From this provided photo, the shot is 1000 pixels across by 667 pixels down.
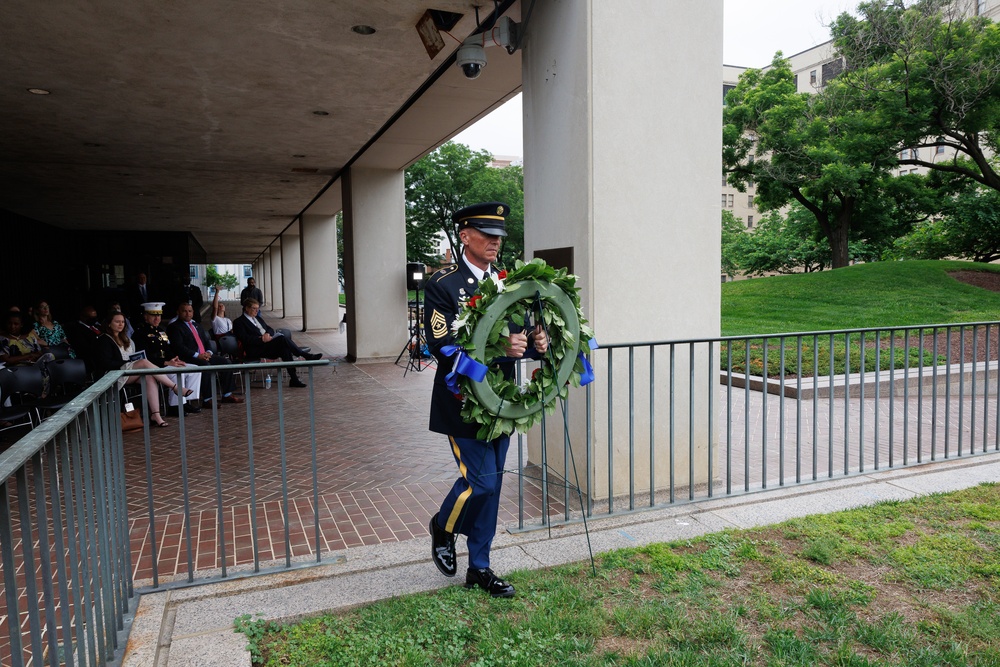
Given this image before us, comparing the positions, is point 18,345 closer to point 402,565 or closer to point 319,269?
point 402,565

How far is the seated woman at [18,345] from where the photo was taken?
25.6 feet

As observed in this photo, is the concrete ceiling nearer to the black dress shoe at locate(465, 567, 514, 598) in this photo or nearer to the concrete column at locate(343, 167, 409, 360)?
the concrete column at locate(343, 167, 409, 360)

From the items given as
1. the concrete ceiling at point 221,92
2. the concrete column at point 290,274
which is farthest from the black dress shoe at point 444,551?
the concrete column at point 290,274

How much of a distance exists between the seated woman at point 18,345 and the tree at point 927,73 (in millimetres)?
18996

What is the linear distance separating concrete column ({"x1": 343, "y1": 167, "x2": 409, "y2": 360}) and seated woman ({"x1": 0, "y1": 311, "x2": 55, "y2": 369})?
590 cm

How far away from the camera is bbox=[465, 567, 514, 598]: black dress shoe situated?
11.1ft

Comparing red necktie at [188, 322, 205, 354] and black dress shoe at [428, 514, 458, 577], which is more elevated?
red necktie at [188, 322, 205, 354]

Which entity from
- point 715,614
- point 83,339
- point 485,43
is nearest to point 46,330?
point 83,339

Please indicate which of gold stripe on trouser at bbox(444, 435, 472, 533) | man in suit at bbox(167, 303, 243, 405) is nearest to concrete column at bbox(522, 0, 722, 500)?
gold stripe on trouser at bbox(444, 435, 472, 533)

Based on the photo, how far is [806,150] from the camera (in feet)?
66.8

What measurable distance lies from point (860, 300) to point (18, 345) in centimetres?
1697

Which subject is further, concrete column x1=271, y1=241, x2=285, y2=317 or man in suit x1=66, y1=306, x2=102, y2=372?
concrete column x1=271, y1=241, x2=285, y2=317

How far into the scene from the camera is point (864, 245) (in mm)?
33531

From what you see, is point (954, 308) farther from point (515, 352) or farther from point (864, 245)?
point (864, 245)
